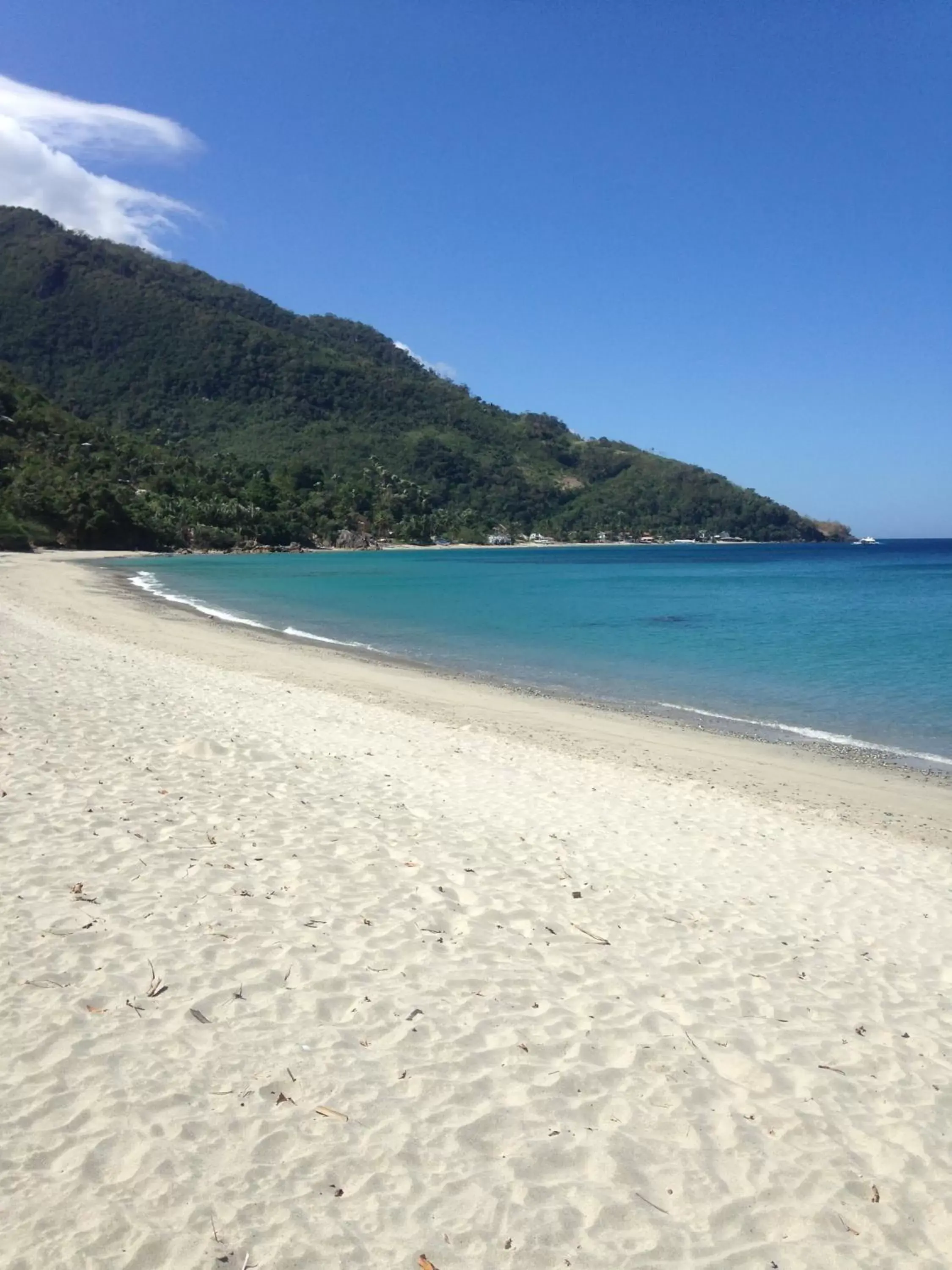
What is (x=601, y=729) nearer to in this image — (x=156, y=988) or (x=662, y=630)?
(x=156, y=988)

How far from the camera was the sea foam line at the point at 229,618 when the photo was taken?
25.9 m

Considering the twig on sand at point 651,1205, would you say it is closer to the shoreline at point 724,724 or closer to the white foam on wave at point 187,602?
the shoreline at point 724,724

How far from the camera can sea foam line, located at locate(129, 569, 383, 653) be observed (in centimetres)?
2591

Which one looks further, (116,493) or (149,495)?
(149,495)

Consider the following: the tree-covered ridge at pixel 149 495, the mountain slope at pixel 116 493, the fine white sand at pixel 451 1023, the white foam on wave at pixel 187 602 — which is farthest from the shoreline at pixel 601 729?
the tree-covered ridge at pixel 149 495

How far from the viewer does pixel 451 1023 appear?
15.1ft

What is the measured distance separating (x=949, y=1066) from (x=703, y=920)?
192 centimetres

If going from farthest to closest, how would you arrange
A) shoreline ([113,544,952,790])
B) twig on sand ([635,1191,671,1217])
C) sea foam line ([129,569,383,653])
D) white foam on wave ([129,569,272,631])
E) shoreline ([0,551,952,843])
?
white foam on wave ([129,569,272,631]) < sea foam line ([129,569,383,653]) < shoreline ([113,544,952,790]) < shoreline ([0,551,952,843]) < twig on sand ([635,1191,671,1217])

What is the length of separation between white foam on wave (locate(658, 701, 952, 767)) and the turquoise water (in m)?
0.09

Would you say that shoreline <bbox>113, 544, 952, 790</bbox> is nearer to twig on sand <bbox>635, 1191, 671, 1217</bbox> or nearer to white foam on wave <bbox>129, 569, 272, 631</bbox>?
white foam on wave <bbox>129, 569, 272, 631</bbox>

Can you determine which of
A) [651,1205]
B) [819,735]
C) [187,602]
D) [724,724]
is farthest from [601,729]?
[187,602]

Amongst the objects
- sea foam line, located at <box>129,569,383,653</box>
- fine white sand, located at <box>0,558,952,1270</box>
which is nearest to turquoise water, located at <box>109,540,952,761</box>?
sea foam line, located at <box>129,569,383,653</box>

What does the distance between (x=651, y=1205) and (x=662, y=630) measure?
27.6m

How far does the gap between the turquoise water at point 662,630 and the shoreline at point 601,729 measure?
3.43 feet
